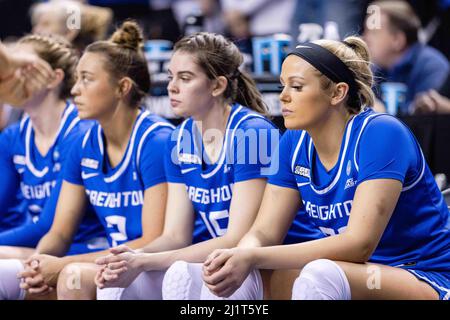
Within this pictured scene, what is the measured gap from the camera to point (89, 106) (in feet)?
11.5

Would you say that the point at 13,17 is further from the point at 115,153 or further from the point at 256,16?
the point at 115,153

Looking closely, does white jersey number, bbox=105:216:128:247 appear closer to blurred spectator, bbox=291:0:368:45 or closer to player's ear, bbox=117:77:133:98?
player's ear, bbox=117:77:133:98

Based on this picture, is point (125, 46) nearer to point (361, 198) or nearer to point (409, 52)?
point (361, 198)

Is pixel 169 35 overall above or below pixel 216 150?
above

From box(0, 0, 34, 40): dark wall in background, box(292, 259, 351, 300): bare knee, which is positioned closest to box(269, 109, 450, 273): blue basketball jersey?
box(292, 259, 351, 300): bare knee

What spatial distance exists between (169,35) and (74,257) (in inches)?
106

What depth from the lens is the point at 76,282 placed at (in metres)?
3.13

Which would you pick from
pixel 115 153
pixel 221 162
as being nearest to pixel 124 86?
pixel 115 153

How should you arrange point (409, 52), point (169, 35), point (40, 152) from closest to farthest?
point (40, 152), point (409, 52), point (169, 35)

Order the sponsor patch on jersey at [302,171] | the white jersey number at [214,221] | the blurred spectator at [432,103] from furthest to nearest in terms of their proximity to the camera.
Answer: the blurred spectator at [432,103], the white jersey number at [214,221], the sponsor patch on jersey at [302,171]

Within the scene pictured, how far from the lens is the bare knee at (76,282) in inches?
123

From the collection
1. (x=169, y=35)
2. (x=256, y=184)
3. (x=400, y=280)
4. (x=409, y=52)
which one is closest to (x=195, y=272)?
(x=256, y=184)

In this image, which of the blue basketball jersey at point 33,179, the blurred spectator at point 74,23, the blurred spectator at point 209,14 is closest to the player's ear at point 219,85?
the blue basketball jersey at point 33,179

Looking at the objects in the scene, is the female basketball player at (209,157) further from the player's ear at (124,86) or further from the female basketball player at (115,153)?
the player's ear at (124,86)
